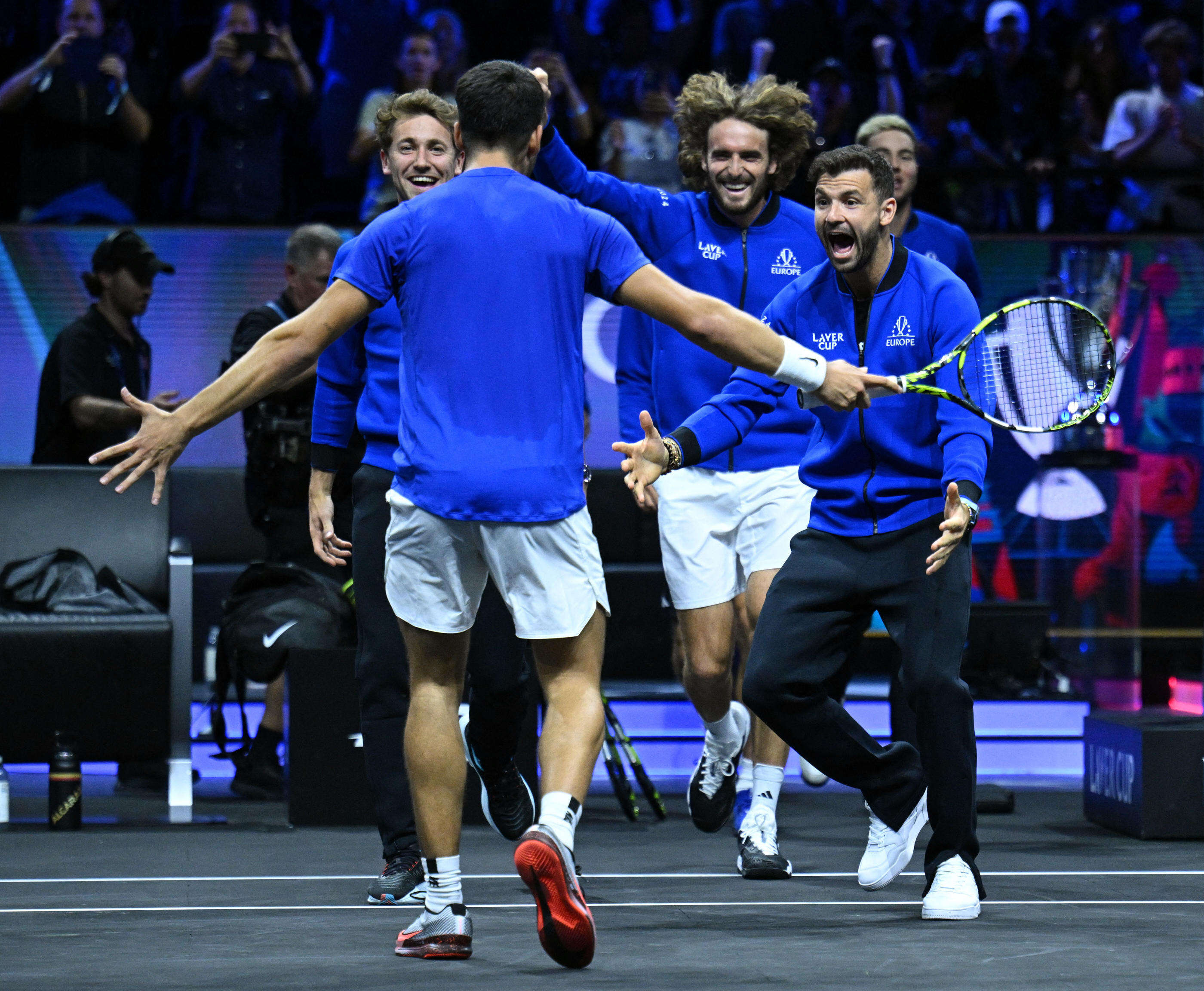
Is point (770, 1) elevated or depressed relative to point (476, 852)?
elevated

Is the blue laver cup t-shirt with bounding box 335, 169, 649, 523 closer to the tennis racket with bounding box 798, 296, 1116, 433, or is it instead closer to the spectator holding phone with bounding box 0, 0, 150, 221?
the tennis racket with bounding box 798, 296, 1116, 433

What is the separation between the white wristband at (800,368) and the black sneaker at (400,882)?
1537 mm

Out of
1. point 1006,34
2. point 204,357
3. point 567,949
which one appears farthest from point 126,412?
point 1006,34

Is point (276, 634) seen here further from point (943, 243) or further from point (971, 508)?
point (971, 508)

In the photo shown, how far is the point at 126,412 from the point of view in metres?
6.74

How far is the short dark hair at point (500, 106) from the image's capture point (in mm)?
3500

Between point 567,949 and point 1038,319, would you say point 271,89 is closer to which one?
point 1038,319

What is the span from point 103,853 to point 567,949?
7.71 ft

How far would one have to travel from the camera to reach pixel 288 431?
21.2 ft

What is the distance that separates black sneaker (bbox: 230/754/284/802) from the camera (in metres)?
6.45

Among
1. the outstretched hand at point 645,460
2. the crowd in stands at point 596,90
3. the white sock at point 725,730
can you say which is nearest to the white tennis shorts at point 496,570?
the outstretched hand at point 645,460

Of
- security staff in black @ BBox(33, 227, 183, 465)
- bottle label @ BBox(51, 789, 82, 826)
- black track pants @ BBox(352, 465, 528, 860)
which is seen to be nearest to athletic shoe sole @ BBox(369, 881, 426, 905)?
black track pants @ BBox(352, 465, 528, 860)

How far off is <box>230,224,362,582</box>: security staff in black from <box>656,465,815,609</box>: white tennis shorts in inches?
65.7

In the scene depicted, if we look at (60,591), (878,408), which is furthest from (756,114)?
(60,591)
